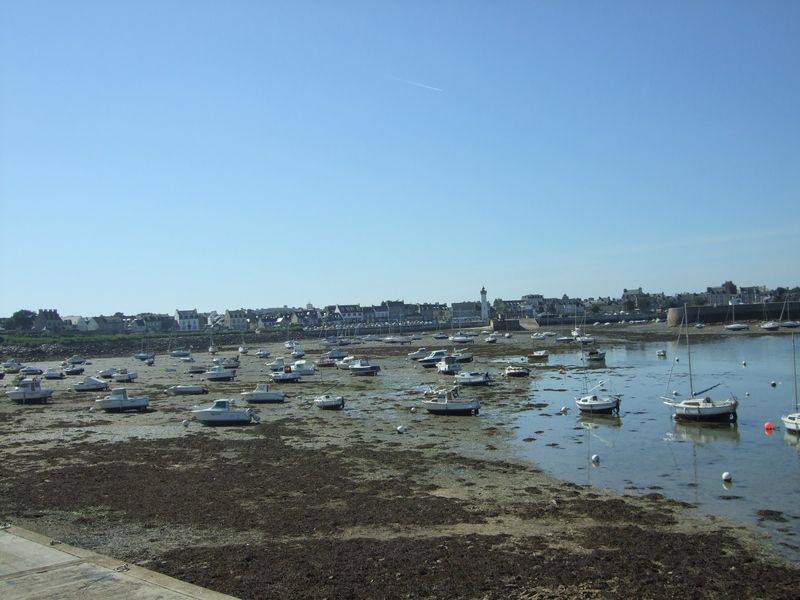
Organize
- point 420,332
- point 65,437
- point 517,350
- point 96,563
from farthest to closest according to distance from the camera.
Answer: point 420,332, point 517,350, point 65,437, point 96,563

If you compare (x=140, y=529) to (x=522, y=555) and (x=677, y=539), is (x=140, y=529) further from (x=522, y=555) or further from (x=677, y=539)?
(x=677, y=539)

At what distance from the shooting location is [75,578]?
1300cm

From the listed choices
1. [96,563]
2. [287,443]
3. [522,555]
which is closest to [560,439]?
[287,443]

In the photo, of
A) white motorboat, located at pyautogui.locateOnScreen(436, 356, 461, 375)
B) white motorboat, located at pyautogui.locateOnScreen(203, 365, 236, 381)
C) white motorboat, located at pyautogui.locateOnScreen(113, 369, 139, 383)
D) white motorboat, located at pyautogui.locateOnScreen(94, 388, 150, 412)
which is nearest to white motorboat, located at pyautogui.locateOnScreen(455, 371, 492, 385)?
white motorboat, located at pyautogui.locateOnScreen(436, 356, 461, 375)

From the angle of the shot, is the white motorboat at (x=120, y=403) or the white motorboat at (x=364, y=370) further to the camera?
the white motorboat at (x=364, y=370)

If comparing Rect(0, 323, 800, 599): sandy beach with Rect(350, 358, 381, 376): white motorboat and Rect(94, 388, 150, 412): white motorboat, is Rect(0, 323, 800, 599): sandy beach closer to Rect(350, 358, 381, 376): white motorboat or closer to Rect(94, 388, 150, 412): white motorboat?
Rect(94, 388, 150, 412): white motorboat

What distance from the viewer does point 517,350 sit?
298 feet

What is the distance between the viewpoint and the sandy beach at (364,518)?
14.0 metres

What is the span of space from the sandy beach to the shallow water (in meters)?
1.24

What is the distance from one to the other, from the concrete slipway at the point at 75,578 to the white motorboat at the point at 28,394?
36312 mm

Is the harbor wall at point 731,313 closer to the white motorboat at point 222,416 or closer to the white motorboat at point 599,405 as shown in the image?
the white motorboat at point 599,405

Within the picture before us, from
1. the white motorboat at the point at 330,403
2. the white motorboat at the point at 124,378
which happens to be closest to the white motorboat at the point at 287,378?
the white motorboat at the point at 124,378

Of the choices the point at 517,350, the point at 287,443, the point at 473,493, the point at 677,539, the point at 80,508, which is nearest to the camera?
the point at 677,539

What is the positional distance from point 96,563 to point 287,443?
1672 cm
